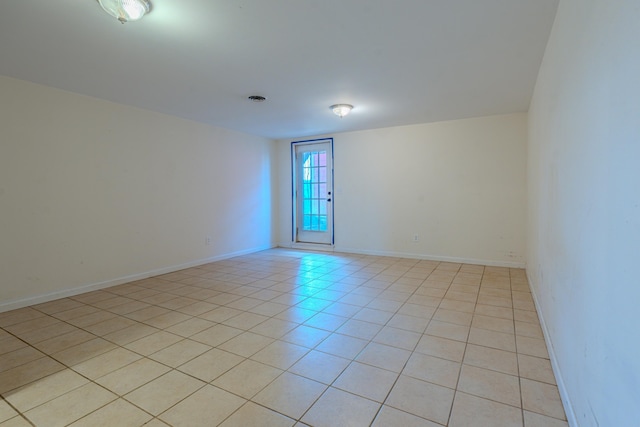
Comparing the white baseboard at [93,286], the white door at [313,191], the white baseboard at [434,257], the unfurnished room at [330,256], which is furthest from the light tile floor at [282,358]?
the white door at [313,191]

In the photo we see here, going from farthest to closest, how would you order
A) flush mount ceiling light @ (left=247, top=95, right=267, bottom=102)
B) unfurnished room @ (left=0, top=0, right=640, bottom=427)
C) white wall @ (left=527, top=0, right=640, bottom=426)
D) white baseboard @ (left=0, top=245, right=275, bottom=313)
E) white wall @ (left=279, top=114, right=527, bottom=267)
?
1. white wall @ (left=279, top=114, right=527, bottom=267)
2. flush mount ceiling light @ (left=247, top=95, right=267, bottom=102)
3. white baseboard @ (left=0, top=245, right=275, bottom=313)
4. unfurnished room @ (left=0, top=0, right=640, bottom=427)
5. white wall @ (left=527, top=0, right=640, bottom=426)

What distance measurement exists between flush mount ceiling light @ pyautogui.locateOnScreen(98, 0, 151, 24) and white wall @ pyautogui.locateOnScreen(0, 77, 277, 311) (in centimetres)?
212

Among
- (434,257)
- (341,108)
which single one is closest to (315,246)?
(434,257)

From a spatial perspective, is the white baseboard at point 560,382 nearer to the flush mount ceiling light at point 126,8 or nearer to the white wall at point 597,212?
the white wall at point 597,212

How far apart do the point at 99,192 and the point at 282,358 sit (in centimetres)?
317

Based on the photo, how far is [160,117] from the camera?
4332mm

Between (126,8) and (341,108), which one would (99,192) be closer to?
(126,8)

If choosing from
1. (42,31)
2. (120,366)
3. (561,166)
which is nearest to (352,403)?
(120,366)

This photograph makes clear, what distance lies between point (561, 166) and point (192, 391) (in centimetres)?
256

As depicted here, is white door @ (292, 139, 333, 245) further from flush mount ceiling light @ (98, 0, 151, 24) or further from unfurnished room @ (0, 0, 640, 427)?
flush mount ceiling light @ (98, 0, 151, 24)

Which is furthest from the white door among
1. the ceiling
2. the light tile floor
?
the light tile floor

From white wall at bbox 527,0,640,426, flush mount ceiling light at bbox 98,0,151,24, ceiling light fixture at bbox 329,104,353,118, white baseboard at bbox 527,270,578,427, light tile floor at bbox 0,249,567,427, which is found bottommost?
light tile floor at bbox 0,249,567,427

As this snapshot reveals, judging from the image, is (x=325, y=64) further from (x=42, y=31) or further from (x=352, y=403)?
(x=352, y=403)

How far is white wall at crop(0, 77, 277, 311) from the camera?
10.1 feet
